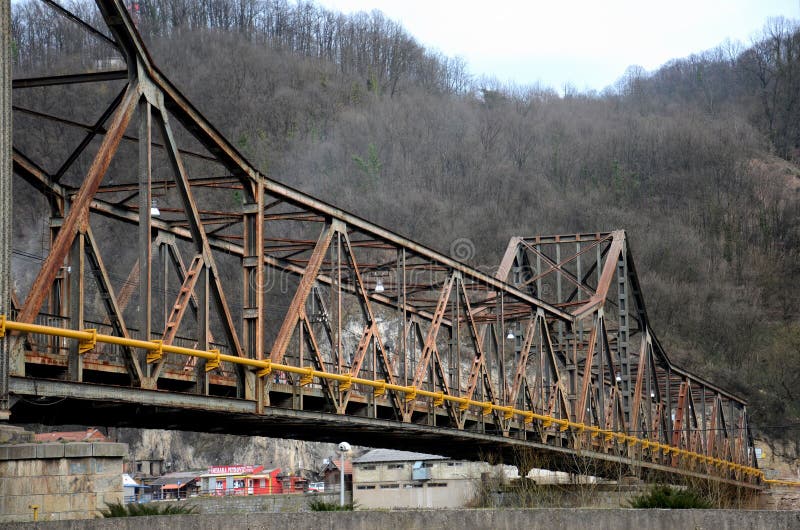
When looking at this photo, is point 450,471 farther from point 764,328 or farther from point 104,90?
point 104,90

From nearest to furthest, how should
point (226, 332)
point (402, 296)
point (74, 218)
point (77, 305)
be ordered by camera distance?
point (74, 218)
point (77, 305)
point (226, 332)
point (402, 296)

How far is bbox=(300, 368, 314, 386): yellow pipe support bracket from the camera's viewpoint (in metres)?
25.9

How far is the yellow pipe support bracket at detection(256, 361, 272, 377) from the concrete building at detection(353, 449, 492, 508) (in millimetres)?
42771

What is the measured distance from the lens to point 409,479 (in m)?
72.8

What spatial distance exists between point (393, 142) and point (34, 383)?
430ft

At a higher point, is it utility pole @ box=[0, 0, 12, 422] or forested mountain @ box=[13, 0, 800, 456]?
forested mountain @ box=[13, 0, 800, 456]

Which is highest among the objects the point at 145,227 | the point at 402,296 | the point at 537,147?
the point at 537,147

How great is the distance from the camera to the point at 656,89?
609 feet

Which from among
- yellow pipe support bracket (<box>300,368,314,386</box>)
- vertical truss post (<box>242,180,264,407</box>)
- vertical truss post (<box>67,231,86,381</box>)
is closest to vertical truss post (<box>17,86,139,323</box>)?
vertical truss post (<box>67,231,86,381</box>)

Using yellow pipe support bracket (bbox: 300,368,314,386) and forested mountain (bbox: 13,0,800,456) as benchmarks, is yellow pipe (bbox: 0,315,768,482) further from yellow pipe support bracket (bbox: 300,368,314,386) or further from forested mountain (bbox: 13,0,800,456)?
forested mountain (bbox: 13,0,800,456)

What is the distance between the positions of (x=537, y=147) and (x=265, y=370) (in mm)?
127633

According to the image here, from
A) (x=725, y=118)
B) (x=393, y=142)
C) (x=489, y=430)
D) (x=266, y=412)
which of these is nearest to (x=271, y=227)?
(x=393, y=142)

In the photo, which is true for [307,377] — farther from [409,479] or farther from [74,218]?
[409,479]

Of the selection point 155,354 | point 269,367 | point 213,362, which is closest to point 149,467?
point 269,367
